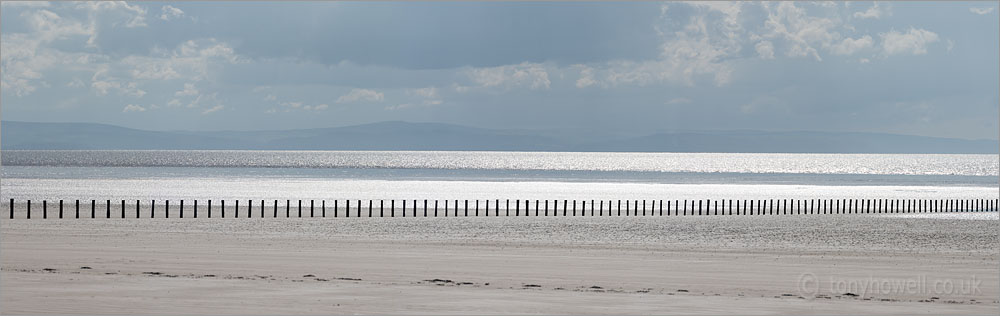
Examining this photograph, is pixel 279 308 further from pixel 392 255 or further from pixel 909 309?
pixel 392 255

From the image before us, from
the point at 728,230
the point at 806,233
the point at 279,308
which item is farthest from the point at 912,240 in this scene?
the point at 279,308

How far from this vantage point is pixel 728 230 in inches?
1756

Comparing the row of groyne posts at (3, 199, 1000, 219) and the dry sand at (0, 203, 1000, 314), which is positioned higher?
the dry sand at (0, 203, 1000, 314)

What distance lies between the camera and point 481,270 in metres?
23.3

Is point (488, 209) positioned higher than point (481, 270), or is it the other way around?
point (481, 270)

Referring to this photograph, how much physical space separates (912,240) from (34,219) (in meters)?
33.5

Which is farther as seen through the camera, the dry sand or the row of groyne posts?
the row of groyne posts

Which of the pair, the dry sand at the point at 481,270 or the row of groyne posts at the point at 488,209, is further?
the row of groyne posts at the point at 488,209

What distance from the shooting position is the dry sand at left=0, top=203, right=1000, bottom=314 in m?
17.1

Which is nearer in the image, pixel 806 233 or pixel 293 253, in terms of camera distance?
pixel 293 253

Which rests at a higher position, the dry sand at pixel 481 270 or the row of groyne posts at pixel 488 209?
the dry sand at pixel 481 270

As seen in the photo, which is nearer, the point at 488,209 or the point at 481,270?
the point at 481,270

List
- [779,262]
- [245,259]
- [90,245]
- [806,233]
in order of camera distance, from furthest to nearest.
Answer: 1. [806,233]
2. [90,245]
3. [779,262]
4. [245,259]

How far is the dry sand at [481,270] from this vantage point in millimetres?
A: 17141
